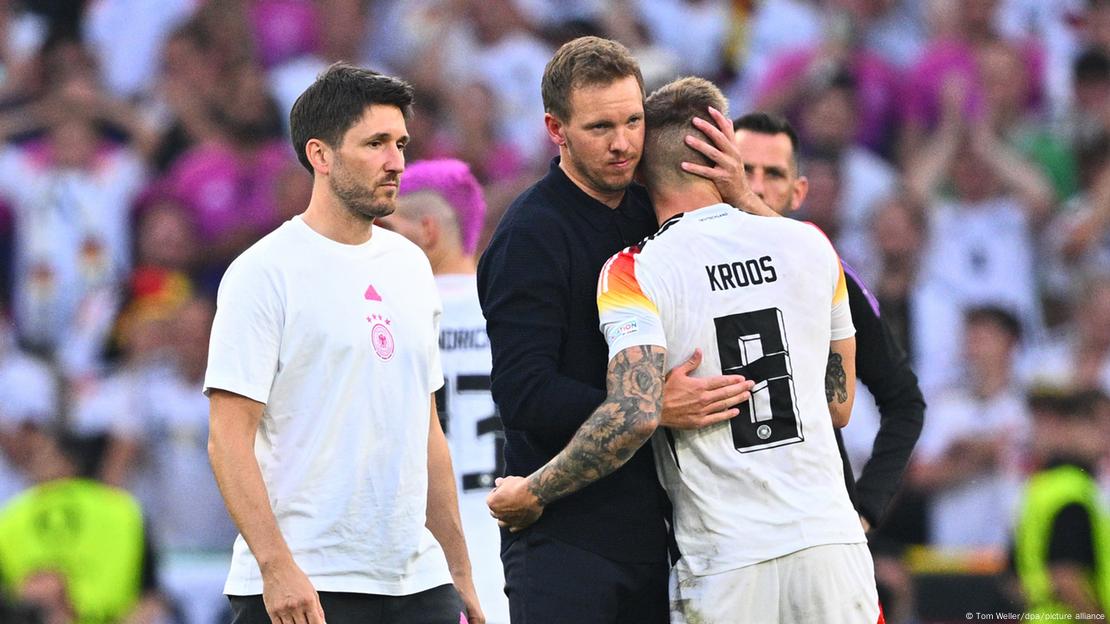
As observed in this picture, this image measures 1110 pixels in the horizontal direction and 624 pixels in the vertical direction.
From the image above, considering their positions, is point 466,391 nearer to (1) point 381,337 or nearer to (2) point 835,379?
(1) point 381,337

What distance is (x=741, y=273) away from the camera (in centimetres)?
396

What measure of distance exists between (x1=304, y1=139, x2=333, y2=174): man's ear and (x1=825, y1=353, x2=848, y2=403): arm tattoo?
159 centimetres

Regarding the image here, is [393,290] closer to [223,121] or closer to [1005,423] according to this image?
[1005,423]

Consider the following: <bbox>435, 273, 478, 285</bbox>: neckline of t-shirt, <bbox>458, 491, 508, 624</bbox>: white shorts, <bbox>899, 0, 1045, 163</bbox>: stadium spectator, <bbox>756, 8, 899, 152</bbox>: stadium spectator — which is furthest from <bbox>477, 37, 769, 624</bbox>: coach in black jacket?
<bbox>899, 0, 1045, 163</bbox>: stadium spectator

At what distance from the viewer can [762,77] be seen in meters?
10.8

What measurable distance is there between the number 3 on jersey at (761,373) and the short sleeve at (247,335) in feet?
4.01

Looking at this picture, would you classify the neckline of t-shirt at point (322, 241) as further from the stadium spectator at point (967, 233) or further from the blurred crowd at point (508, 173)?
the stadium spectator at point (967, 233)

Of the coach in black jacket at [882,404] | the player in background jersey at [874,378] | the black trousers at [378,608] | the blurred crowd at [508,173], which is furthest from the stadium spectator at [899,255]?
the black trousers at [378,608]

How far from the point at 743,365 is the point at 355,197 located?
122cm

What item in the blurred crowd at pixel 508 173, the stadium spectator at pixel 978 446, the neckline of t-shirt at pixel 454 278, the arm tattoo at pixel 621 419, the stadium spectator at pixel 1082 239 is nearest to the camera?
the arm tattoo at pixel 621 419

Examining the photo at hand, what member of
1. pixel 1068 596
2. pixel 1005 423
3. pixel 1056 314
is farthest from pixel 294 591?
pixel 1056 314

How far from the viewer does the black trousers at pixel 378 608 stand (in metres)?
3.99

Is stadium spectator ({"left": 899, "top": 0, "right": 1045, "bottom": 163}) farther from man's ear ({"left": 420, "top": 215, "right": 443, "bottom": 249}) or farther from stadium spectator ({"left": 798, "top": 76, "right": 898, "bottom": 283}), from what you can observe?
man's ear ({"left": 420, "top": 215, "right": 443, "bottom": 249})

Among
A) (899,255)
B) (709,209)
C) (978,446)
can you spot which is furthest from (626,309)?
(899,255)
